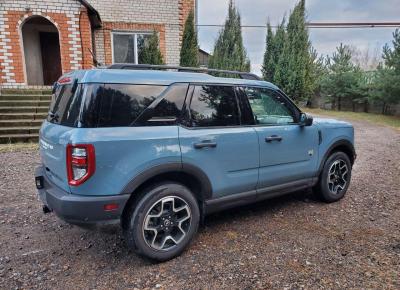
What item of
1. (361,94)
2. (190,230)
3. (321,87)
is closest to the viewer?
(190,230)

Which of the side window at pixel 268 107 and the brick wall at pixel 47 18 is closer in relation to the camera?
the side window at pixel 268 107

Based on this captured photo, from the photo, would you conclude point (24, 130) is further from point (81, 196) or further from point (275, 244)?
point (275, 244)

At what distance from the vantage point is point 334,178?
14.9 ft

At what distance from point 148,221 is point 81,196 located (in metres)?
0.66

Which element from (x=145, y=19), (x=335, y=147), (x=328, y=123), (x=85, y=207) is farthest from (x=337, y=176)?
(x=145, y=19)

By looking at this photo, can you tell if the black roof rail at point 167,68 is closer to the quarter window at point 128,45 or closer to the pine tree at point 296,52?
the quarter window at point 128,45

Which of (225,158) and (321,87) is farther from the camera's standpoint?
(321,87)

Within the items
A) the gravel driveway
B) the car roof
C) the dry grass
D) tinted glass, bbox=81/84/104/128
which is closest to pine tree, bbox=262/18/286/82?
the dry grass

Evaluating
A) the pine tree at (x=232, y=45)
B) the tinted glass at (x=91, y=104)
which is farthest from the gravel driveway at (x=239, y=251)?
the pine tree at (x=232, y=45)

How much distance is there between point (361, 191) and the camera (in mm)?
5043

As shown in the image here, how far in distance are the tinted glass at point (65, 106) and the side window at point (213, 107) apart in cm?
109

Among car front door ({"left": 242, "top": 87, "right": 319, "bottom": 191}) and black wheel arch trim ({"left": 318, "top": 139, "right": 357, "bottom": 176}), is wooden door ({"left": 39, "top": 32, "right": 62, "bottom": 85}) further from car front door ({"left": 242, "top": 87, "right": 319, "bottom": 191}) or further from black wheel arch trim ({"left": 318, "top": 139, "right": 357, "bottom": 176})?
black wheel arch trim ({"left": 318, "top": 139, "right": 357, "bottom": 176})

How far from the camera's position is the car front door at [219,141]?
3.06m

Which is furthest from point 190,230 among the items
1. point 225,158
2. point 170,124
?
point 170,124
